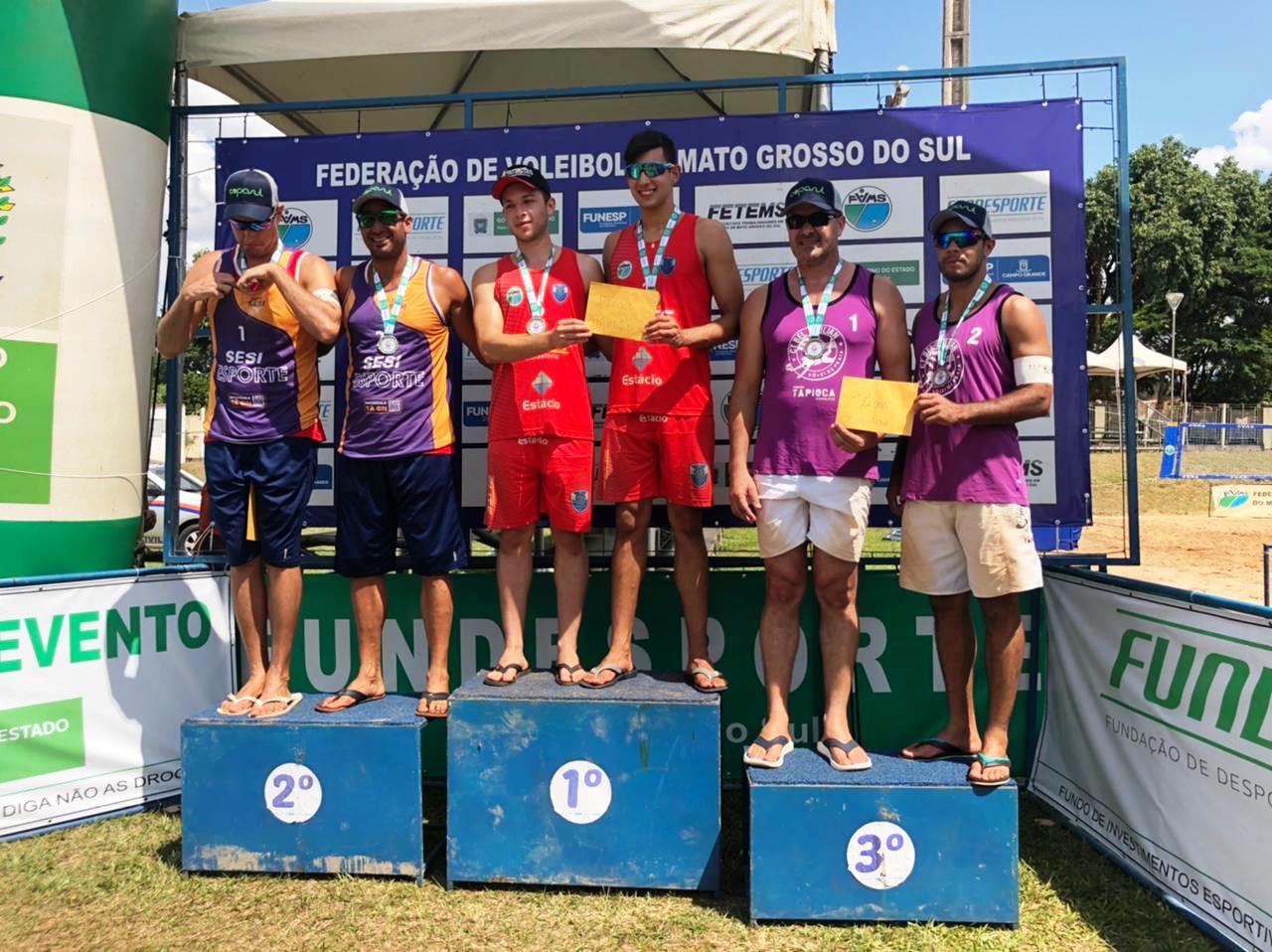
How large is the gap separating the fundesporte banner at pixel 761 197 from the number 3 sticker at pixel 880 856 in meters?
1.57

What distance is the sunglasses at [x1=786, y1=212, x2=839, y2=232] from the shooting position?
3172mm

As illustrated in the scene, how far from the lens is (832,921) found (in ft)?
9.64

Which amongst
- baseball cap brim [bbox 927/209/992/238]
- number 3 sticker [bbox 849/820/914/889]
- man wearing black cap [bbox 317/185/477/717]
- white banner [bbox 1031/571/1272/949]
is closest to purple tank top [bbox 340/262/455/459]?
man wearing black cap [bbox 317/185/477/717]

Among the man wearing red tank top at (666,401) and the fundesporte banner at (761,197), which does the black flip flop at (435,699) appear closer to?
the man wearing red tank top at (666,401)

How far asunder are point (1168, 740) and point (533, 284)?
280 cm

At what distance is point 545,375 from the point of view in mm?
3471

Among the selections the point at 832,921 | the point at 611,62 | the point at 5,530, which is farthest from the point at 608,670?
the point at 611,62

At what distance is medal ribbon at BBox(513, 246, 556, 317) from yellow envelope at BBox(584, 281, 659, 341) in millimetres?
317

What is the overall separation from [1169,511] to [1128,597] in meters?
17.0

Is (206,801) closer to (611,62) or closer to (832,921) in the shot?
(832,921)

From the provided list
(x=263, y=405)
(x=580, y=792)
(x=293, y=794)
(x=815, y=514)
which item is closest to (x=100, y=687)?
(x=293, y=794)

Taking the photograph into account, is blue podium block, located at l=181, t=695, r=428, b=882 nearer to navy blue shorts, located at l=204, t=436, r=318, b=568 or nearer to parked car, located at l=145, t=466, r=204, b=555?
navy blue shorts, located at l=204, t=436, r=318, b=568

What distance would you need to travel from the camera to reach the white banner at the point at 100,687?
3.62 m

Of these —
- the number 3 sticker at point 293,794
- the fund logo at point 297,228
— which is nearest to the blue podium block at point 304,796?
the number 3 sticker at point 293,794
